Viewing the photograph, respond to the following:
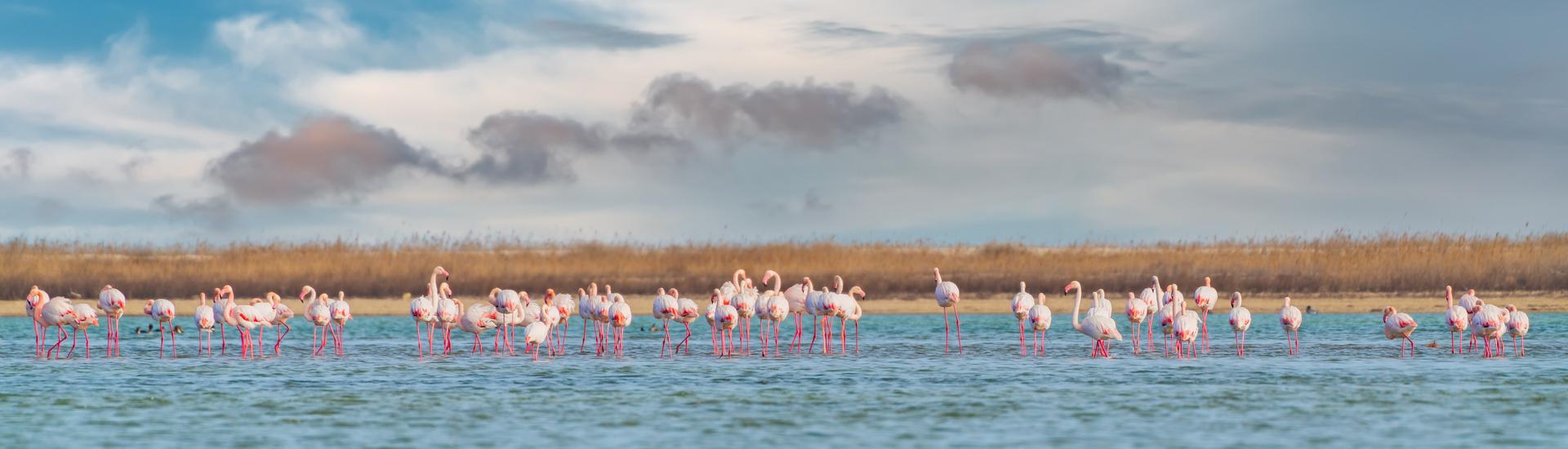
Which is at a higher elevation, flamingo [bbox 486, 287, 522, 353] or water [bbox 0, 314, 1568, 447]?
flamingo [bbox 486, 287, 522, 353]

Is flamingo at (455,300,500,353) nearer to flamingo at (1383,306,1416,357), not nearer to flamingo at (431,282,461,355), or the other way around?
flamingo at (431,282,461,355)

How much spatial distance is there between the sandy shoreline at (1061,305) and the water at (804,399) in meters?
14.3

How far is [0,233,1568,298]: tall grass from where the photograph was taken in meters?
46.6

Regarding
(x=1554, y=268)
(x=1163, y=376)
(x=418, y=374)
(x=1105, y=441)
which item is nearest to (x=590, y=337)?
(x=418, y=374)

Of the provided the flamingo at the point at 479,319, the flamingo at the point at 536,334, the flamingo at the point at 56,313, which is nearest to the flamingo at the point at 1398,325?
the flamingo at the point at 536,334

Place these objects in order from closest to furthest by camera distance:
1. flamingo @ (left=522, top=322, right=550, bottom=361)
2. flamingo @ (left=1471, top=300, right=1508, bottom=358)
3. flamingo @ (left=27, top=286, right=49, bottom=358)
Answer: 1. flamingo @ (left=1471, top=300, right=1508, bottom=358)
2. flamingo @ (left=522, top=322, right=550, bottom=361)
3. flamingo @ (left=27, top=286, right=49, bottom=358)

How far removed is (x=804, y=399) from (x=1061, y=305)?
25718 millimetres

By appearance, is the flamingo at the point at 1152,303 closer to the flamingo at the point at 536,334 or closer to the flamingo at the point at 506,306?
the flamingo at the point at 536,334

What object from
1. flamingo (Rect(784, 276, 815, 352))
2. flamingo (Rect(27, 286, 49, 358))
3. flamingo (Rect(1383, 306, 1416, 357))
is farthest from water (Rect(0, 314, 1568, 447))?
flamingo (Rect(784, 276, 815, 352))

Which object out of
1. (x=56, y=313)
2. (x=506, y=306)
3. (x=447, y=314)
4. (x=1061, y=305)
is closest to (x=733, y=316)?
(x=506, y=306)

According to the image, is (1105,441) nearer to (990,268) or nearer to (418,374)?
(418,374)

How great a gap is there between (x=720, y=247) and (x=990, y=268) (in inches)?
307

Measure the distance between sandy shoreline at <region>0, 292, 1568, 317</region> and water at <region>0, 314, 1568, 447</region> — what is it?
14342 millimetres

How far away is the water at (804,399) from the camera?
16.0 meters
